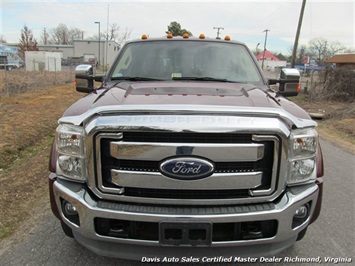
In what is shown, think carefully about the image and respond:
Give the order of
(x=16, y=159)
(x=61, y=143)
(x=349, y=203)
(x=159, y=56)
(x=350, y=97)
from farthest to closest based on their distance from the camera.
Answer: (x=350, y=97) < (x=16, y=159) < (x=349, y=203) < (x=159, y=56) < (x=61, y=143)

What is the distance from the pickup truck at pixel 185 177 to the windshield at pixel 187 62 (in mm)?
1197

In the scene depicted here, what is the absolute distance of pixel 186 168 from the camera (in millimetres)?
2070

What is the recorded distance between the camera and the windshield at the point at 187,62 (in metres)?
3.52

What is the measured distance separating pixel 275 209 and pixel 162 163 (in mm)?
Result: 835

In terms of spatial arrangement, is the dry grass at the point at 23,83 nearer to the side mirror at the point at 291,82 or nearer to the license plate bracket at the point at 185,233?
the side mirror at the point at 291,82

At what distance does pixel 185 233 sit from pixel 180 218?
0.35 feet

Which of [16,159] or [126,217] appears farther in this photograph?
[16,159]

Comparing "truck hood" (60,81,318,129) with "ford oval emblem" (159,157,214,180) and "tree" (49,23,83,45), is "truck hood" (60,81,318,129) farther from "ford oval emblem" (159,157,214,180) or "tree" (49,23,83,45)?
"tree" (49,23,83,45)

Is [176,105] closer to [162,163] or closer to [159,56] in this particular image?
[162,163]

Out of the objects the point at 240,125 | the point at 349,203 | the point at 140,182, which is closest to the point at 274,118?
the point at 240,125

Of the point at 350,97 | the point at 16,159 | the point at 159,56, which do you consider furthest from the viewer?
the point at 350,97

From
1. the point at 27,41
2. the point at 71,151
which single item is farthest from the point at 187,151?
the point at 27,41

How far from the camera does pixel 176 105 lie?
213cm

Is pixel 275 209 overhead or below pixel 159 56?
below
